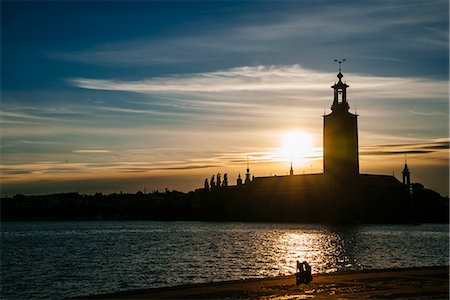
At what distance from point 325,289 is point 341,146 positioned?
6593 inches

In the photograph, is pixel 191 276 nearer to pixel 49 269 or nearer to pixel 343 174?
pixel 49 269

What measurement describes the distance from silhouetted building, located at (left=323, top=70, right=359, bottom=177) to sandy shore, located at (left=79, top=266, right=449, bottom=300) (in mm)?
162071

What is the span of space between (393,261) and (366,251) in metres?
15.2

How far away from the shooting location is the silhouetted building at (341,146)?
191 meters

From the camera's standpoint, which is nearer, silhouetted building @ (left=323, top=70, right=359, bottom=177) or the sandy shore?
the sandy shore

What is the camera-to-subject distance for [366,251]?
82.8 m

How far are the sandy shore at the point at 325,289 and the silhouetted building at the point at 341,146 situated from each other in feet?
532

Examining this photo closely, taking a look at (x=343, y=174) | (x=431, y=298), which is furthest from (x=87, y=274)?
(x=343, y=174)

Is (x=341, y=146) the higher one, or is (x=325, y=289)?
(x=341, y=146)

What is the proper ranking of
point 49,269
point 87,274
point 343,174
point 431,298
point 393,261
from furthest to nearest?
point 343,174 < point 393,261 < point 49,269 < point 87,274 < point 431,298

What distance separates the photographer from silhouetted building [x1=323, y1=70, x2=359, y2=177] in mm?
191250

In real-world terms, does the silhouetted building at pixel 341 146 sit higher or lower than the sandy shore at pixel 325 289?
higher

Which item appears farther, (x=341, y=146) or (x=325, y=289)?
(x=341, y=146)

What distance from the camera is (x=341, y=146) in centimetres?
19125
